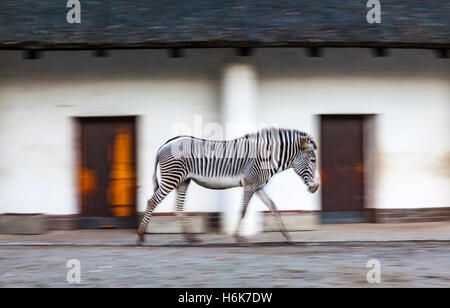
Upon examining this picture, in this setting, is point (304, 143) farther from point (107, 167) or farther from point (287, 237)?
point (107, 167)

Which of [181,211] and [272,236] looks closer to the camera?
[181,211]

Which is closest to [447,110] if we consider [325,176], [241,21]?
[325,176]

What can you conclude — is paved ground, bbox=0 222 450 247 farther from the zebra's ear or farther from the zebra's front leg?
the zebra's ear

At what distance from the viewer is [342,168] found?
1505 cm

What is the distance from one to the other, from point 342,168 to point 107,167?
4.71 metres

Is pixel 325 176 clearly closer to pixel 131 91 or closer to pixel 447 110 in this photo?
pixel 447 110

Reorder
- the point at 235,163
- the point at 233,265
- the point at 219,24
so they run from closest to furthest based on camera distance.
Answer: the point at 233,265 < the point at 235,163 < the point at 219,24

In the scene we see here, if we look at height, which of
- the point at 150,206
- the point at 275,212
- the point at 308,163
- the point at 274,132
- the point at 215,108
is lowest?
the point at 275,212

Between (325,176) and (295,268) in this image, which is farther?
(325,176)

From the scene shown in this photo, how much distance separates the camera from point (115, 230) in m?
14.5

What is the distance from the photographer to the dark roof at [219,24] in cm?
1352

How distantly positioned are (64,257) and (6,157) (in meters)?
4.23

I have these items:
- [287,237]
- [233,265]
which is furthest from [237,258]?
[287,237]
